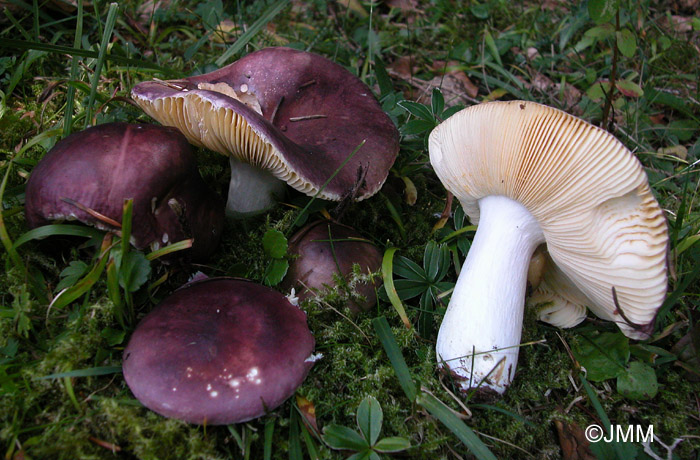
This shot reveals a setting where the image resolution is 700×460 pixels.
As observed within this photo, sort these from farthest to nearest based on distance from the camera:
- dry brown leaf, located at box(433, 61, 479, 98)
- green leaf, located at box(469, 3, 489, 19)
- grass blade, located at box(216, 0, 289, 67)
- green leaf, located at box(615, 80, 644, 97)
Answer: green leaf, located at box(469, 3, 489, 19)
dry brown leaf, located at box(433, 61, 479, 98)
green leaf, located at box(615, 80, 644, 97)
grass blade, located at box(216, 0, 289, 67)

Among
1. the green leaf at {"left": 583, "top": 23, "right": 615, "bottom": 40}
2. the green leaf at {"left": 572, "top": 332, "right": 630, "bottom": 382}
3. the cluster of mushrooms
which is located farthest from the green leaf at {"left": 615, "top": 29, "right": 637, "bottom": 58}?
the green leaf at {"left": 572, "top": 332, "right": 630, "bottom": 382}

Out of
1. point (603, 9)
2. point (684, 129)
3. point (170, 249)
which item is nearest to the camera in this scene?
point (170, 249)

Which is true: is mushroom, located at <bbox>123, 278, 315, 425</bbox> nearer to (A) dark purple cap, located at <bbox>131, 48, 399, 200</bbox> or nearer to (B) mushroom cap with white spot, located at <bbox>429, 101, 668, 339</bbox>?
(A) dark purple cap, located at <bbox>131, 48, 399, 200</bbox>

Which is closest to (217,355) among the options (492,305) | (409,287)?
(409,287)

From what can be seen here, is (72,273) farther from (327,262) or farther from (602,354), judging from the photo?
(602,354)

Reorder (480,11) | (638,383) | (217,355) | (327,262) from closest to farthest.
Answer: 1. (217,355)
2. (638,383)
3. (327,262)
4. (480,11)
